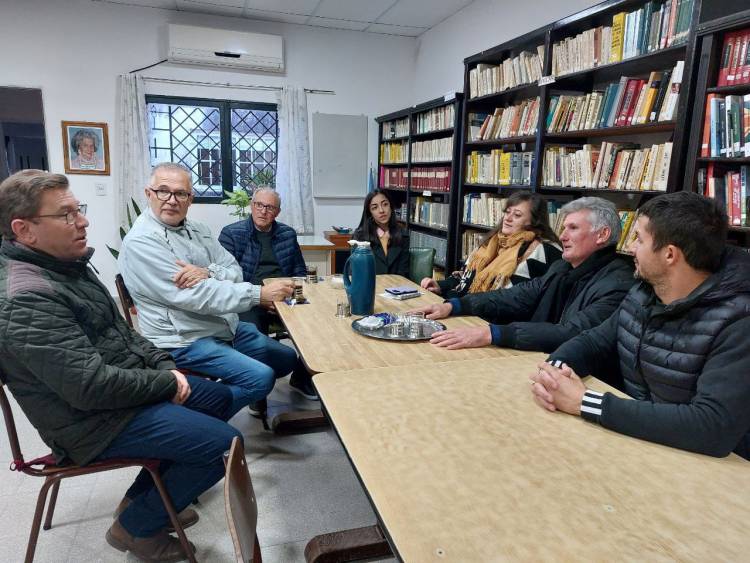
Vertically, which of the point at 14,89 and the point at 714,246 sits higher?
the point at 14,89

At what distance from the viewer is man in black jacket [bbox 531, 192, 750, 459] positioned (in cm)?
106

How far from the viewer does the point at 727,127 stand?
1.98 meters

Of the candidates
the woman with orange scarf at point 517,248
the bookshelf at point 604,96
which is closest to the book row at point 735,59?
the bookshelf at point 604,96

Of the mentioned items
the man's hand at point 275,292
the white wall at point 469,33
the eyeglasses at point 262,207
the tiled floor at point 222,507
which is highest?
the white wall at point 469,33

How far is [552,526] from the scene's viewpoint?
0.81 metres

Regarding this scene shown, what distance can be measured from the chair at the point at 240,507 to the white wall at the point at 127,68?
476 cm

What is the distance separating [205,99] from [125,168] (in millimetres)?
1089

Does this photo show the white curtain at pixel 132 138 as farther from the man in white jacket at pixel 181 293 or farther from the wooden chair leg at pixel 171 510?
the wooden chair leg at pixel 171 510

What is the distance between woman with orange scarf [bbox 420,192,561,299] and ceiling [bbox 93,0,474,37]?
9.22 feet

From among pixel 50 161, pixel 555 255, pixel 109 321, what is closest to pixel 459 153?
pixel 555 255

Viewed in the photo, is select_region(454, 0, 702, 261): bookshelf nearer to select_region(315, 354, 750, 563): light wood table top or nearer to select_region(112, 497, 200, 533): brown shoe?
select_region(315, 354, 750, 563): light wood table top

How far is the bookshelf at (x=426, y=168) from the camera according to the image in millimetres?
4172

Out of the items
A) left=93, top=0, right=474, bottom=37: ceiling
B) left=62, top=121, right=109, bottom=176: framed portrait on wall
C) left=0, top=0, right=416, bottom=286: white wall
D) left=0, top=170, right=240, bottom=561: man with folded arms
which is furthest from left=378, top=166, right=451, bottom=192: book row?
left=0, top=170, right=240, bottom=561: man with folded arms

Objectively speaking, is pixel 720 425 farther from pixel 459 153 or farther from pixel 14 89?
pixel 14 89
